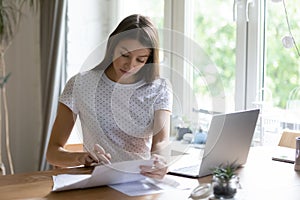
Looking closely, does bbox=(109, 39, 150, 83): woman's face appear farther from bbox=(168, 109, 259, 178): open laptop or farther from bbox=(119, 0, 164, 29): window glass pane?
bbox=(119, 0, 164, 29): window glass pane

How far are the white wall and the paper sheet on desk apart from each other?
2.41 meters

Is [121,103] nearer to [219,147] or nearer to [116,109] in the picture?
[116,109]

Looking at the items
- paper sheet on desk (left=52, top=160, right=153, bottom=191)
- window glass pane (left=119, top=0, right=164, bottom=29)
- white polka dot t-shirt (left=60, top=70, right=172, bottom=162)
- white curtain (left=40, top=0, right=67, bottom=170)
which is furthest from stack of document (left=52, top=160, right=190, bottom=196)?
white curtain (left=40, top=0, right=67, bottom=170)

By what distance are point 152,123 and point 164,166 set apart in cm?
29

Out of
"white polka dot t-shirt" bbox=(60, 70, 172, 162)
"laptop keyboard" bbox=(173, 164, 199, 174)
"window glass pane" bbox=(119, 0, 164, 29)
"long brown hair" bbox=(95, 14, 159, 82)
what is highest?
"window glass pane" bbox=(119, 0, 164, 29)

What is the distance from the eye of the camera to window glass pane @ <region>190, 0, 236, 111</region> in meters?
3.03

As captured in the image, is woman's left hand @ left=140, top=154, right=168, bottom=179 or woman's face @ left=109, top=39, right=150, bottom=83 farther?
woman's face @ left=109, top=39, right=150, bottom=83

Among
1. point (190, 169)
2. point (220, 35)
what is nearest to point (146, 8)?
point (220, 35)

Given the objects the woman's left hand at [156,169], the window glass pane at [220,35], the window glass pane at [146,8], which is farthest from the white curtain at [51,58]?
the woman's left hand at [156,169]

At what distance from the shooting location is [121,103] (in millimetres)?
2096

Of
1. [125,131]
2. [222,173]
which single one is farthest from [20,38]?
[222,173]

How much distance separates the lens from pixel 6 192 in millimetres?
1720

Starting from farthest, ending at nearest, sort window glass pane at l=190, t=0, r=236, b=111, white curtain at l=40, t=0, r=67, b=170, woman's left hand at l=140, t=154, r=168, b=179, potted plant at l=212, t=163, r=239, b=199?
1. white curtain at l=40, t=0, r=67, b=170
2. window glass pane at l=190, t=0, r=236, b=111
3. woman's left hand at l=140, t=154, r=168, b=179
4. potted plant at l=212, t=163, r=239, b=199

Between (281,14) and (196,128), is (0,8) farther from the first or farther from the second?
(196,128)
